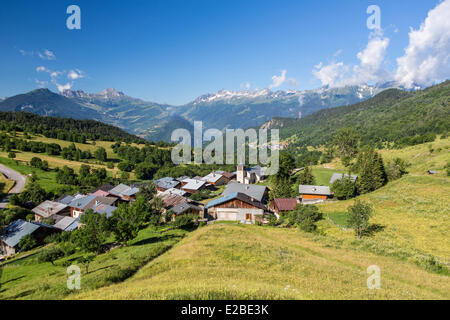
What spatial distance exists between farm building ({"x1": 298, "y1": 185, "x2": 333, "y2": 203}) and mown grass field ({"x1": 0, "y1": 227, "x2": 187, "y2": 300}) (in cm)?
3891

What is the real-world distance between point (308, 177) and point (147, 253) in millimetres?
60897

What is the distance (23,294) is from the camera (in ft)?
65.4

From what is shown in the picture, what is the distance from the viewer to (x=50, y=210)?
69062 millimetres

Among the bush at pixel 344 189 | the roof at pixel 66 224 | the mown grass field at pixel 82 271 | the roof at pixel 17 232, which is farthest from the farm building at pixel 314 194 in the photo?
the roof at pixel 17 232

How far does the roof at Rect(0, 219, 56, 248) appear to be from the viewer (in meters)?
46.0

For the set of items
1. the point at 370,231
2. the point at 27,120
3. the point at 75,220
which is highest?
the point at 27,120

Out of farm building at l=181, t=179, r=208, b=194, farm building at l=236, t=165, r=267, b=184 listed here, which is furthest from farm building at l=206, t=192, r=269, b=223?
farm building at l=236, t=165, r=267, b=184

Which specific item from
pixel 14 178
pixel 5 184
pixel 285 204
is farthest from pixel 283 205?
pixel 14 178

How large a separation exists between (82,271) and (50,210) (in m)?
58.6

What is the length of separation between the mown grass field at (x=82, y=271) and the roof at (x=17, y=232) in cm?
1239

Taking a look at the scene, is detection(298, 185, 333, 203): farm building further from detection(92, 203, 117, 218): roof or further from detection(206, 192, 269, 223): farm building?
detection(92, 203, 117, 218): roof
